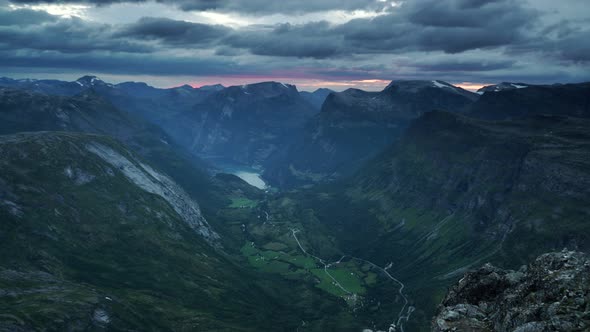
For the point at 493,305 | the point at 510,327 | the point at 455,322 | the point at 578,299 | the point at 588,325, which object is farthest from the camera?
the point at 493,305

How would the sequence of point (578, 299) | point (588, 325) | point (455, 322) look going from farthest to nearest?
point (455, 322) < point (578, 299) < point (588, 325)

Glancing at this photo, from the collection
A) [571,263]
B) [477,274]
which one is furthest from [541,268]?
[477,274]

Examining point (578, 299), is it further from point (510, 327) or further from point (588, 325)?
point (510, 327)

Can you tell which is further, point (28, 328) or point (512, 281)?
point (28, 328)

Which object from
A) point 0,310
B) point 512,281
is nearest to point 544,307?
point 512,281

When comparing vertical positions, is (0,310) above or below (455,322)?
below

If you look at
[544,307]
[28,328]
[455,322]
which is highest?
[544,307]
